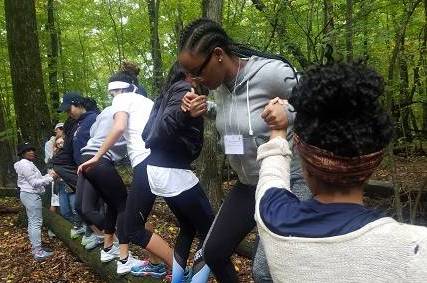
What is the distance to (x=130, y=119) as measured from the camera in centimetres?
419

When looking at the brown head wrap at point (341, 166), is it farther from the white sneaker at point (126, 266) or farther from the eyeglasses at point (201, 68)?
the white sneaker at point (126, 266)

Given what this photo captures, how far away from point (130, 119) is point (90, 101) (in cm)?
190

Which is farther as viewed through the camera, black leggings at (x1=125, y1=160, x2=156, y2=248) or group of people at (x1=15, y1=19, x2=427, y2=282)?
black leggings at (x1=125, y1=160, x2=156, y2=248)

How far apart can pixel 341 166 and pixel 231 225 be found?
5.14ft

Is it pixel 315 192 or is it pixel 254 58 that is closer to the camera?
pixel 315 192

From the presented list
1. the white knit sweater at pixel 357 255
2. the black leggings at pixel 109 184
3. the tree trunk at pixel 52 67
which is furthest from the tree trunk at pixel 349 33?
the tree trunk at pixel 52 67

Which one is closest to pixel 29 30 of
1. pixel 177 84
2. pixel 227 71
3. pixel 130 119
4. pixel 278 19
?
pixel 278 19

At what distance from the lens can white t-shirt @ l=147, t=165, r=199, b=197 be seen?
342 cm

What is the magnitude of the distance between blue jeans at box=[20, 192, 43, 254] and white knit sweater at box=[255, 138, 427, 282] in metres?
6.00

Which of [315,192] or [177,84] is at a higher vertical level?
[177,84]

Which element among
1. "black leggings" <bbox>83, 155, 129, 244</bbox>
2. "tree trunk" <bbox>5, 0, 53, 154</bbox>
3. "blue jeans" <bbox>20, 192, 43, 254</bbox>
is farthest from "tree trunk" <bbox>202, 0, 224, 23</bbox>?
"tree trunk" <bbox>5, 0, 53, 154</bbox>

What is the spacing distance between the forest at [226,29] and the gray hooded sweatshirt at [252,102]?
19 cm

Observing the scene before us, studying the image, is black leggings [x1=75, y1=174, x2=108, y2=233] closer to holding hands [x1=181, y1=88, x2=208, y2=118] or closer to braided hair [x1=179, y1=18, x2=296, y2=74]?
holding hands [x1=181, y1=88, x2=208, y2=118]

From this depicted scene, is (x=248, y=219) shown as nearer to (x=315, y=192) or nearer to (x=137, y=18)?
(x=315, y=192)
